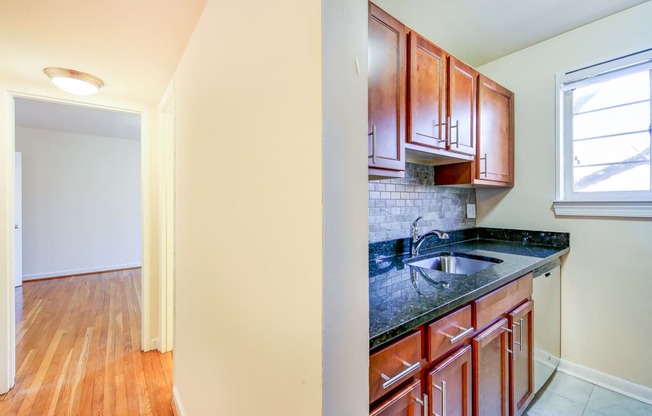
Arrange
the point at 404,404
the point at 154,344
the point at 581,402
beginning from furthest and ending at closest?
1. the point at 154,344
2. the point at 581,402
3. the point at 404,404

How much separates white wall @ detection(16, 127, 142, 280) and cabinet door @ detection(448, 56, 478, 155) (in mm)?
5452

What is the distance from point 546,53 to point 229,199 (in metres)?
2.48

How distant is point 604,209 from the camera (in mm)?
1812

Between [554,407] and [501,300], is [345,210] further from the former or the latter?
[554,407]

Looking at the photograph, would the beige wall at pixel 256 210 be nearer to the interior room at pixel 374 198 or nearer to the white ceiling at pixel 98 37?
the interior room at pixel 374 198

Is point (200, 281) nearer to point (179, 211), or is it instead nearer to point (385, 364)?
point (179, 211)

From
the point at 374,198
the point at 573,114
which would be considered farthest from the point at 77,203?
the point at 573,114

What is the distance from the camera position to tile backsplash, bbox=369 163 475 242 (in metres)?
1.72

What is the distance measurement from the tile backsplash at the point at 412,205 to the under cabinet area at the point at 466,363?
0.68 meters

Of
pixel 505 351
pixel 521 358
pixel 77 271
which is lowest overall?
pixel 77 271

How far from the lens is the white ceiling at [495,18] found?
5.28 feet

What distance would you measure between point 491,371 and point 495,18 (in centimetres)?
200

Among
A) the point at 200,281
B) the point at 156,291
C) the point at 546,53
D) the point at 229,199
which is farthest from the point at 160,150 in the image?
the point at 546,53

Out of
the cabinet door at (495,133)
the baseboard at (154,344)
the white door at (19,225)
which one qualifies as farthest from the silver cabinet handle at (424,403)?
the white door at (19,225)
